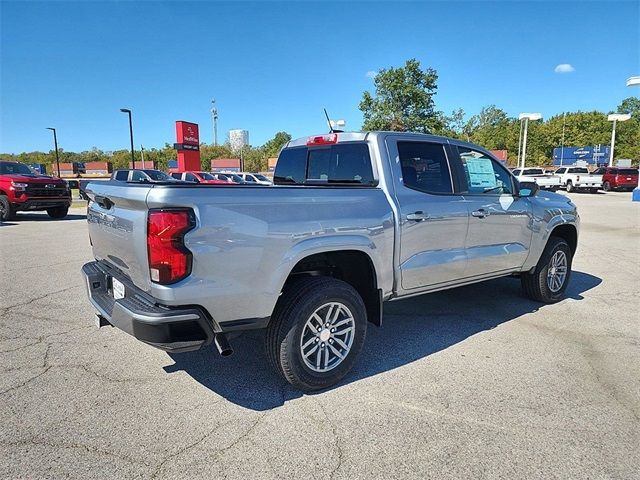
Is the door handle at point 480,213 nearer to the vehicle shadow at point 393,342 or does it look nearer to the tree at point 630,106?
the vehicle shadow at point 393,342

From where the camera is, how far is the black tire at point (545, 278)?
16.8 feet

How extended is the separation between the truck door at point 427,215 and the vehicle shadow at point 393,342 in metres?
0.64

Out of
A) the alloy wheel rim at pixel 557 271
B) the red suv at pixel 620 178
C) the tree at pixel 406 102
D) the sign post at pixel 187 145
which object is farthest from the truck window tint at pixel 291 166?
the tree at pixel 406 102

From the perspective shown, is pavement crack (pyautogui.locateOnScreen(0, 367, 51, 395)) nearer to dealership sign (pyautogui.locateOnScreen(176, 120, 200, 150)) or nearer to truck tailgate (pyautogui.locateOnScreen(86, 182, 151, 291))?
truck tailgate (pyautogui.locateOnScreen(86, 182, 151, 291))

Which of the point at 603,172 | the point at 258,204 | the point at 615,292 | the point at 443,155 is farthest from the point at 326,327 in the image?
the point at 603,172

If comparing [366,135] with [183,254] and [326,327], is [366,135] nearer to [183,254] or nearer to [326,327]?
[326,327]

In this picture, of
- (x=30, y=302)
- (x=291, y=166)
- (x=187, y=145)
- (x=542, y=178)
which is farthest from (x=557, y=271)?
(x=187, y=145)

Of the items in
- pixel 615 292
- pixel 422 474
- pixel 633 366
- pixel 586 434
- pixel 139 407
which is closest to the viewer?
pixel 422 474

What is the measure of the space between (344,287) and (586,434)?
1800 mm

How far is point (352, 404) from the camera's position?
117 inches

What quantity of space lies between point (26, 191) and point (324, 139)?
12097mm

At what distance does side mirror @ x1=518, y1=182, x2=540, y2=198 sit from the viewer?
4.70m

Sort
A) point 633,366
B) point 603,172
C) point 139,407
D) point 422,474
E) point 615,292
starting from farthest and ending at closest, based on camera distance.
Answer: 1. point 603,172
2. point 615,292
3. point 633,366
4. point 139,407
5. point 422,474

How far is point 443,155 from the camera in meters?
4.09
